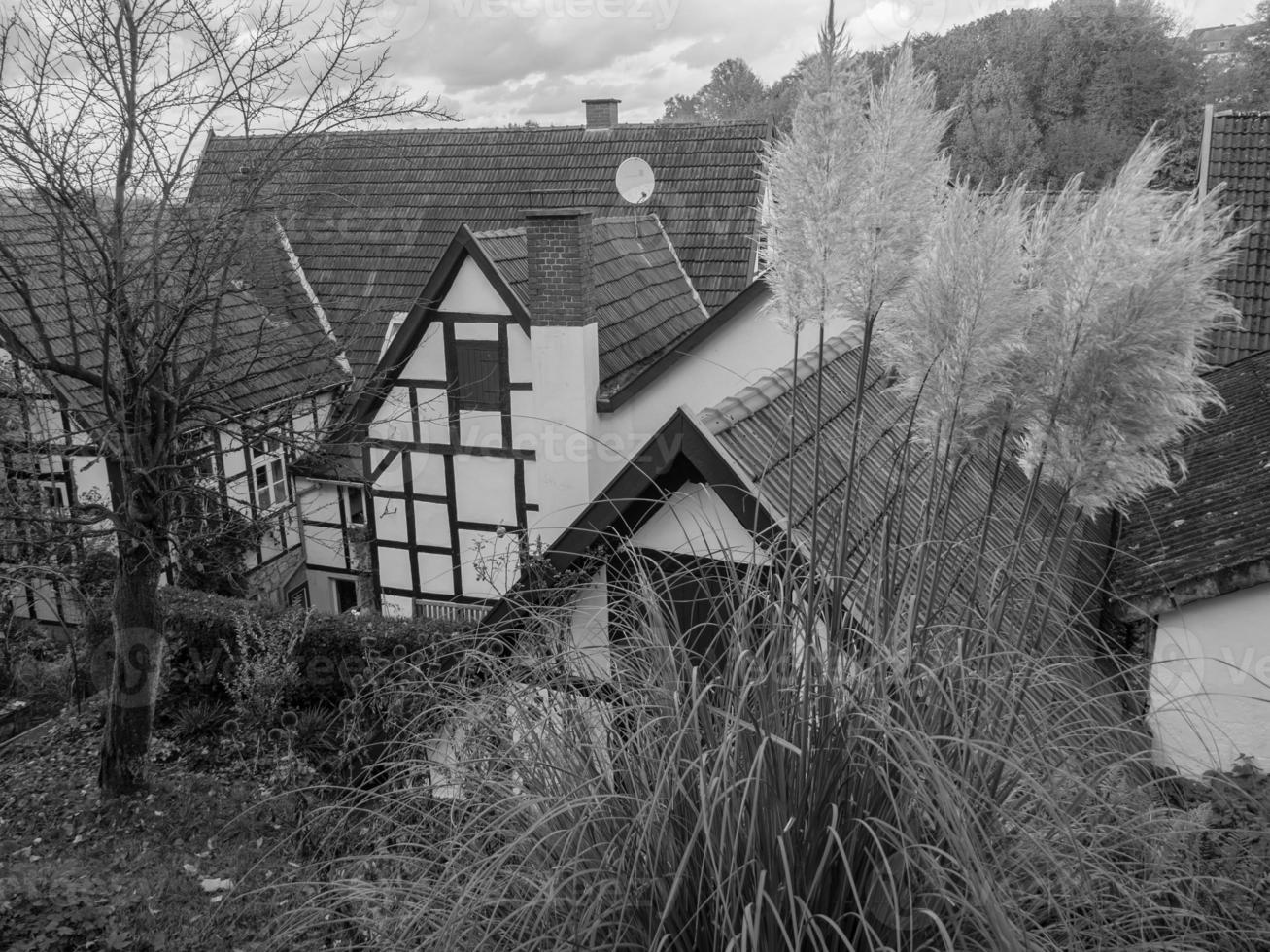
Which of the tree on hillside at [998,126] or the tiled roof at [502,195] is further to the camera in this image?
the tree on hillside at [998,126]

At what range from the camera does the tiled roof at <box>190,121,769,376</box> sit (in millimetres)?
13633

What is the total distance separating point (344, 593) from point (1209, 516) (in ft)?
37.0

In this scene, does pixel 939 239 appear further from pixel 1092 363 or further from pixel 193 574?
pixel 193 574

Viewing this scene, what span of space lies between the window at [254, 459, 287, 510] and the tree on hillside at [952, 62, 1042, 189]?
2831 cm

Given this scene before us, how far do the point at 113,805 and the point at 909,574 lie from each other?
599 cm

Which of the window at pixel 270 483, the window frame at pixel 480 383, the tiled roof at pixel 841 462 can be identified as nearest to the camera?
the tiled roof at pixel 841 462

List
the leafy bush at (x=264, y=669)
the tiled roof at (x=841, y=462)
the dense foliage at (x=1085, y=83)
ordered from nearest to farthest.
→ the tiled roof at (x=841, y=462) < the leafy bush at (x=264, y=669) < the dense foliage at (x=1085, y=83)

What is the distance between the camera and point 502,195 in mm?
15047

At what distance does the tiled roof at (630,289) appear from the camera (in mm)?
10734

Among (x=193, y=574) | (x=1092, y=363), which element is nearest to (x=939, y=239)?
(x=1092, y=363)

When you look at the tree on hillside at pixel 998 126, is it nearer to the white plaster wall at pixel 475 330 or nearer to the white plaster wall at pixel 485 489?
the white plaster wall at pixel 475 330

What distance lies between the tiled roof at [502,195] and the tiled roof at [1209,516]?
6.53 metres

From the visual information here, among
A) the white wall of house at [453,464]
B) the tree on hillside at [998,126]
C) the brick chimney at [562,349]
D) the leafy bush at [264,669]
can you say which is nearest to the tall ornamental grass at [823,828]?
the leafy bush at [264,669]

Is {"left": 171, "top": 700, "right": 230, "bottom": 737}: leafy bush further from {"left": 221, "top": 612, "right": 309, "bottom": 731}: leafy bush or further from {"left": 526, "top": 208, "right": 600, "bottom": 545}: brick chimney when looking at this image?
{"left": 526, "top": 208, "right": 600, "bottom": 545}: brick chimney
